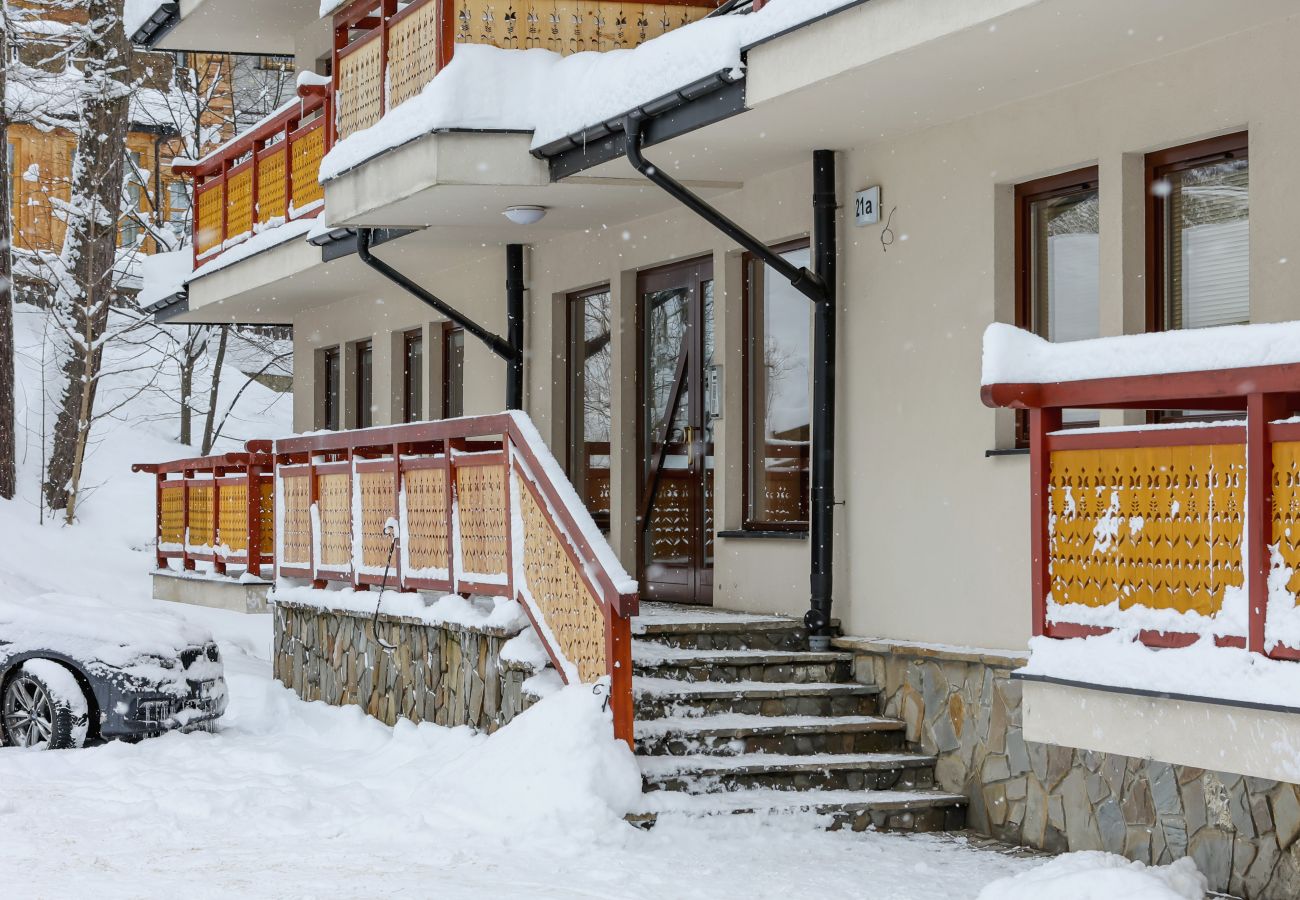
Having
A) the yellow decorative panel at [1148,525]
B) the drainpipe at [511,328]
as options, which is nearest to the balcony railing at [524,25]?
the drainpipe at [511,328]

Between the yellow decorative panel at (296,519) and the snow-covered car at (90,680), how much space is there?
69.8 inches

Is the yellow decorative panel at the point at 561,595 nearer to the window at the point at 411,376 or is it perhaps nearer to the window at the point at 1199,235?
the window at the point at 1199,235

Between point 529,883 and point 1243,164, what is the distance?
14.9 feet

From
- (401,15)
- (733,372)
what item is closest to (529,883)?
(733,372)

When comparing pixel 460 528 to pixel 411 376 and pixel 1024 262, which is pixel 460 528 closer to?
pixel 1024 262

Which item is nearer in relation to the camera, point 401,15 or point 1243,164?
point 1243,164

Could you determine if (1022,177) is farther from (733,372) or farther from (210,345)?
(210,345)

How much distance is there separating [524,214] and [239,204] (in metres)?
5.89

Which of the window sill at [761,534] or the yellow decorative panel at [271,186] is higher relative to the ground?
the yellow decorative panel at [271,186]

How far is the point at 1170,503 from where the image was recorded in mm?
6062

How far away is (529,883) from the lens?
7.42 meters

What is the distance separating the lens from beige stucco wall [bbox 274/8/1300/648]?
7.84 meters

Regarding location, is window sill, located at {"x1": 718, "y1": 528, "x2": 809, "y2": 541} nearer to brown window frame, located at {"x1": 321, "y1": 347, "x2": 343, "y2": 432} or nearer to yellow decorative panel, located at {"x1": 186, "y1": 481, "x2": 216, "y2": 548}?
yellow decorative panel, located at {"x1": 186, "y1": 481, "x2": 216, "y2": 548}

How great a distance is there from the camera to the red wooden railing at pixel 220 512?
49.2ft
